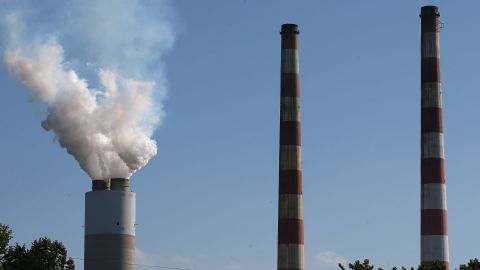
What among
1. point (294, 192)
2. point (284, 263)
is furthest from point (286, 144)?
point (284, 263)

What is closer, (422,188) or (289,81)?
(422,188)

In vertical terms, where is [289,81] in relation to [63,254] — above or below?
above

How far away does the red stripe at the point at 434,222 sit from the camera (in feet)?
209

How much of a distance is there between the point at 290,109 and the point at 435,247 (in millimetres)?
12710

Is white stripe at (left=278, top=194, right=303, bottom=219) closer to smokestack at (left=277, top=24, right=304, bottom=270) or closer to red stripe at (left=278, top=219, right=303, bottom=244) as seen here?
smokestack at (left=277, top=24, right=304, bottom=270)

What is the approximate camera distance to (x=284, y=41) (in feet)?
233

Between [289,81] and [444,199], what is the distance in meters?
12.5

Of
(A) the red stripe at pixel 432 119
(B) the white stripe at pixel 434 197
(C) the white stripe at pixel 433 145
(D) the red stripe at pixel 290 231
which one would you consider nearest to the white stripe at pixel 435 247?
(B) the white stripe at pixel 434 197

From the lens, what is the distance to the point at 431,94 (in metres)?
65.5

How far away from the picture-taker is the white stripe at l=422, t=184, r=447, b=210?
210 ft

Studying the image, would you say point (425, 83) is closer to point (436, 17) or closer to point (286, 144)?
point (436, 17)

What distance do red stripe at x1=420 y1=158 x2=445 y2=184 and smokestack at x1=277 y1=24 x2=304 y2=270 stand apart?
815 centimetres

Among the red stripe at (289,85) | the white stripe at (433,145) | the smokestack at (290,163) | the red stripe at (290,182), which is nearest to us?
the white stripe at (433,145)

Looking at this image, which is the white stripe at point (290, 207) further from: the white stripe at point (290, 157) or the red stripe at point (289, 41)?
the red stripe at point (289, 41)
